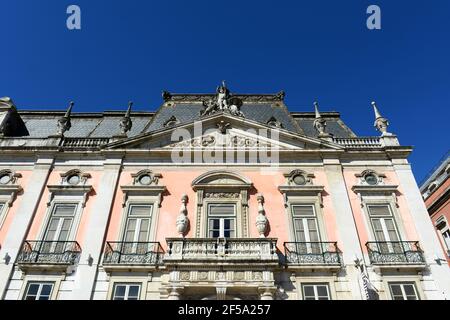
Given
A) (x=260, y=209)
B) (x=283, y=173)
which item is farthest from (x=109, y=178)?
(x=283, y=173)

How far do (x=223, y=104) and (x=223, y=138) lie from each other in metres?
2.77

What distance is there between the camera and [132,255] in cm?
1543

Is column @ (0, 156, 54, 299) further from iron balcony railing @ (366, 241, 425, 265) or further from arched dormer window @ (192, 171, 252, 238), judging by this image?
iron balcony railing @ (366, 241, 425, 265)

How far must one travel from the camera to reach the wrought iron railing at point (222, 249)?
14.7 metres

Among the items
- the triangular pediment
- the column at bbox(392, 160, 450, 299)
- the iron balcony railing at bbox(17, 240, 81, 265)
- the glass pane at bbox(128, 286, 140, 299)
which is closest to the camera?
the glass pane at bbox(128, 286, 140, 299)

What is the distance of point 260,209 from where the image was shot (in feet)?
55.1

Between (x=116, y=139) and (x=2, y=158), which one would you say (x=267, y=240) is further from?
(x=2, y=158)

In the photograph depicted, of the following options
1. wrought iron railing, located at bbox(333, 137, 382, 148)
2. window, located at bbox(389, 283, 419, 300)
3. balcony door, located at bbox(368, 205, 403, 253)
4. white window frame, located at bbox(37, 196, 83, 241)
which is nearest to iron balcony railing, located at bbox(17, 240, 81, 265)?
white window frame, located at bbox(37, 196, 83, 241)

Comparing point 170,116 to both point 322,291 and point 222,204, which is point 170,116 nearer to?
point 222,204

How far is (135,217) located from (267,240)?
253 inches

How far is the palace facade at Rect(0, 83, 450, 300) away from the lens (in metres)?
14.6

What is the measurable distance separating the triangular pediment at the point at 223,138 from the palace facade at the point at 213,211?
6 cm

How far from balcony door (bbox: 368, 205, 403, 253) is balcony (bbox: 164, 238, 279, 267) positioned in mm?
5049

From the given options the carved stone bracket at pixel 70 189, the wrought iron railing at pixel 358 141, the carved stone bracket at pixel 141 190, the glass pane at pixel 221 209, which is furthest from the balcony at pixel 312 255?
the carved stone bracket at pixel 70 189
